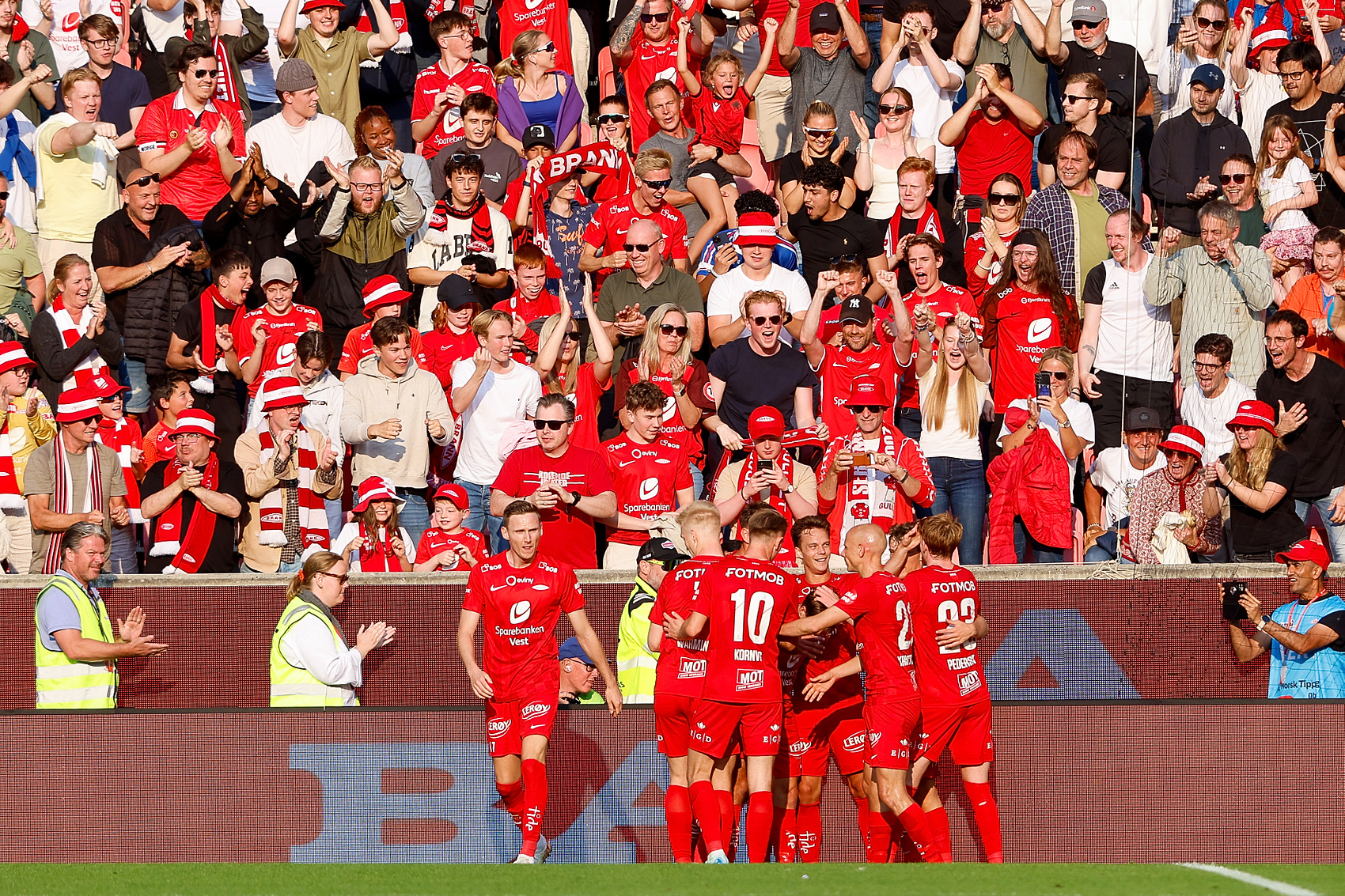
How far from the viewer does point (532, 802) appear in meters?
8.81

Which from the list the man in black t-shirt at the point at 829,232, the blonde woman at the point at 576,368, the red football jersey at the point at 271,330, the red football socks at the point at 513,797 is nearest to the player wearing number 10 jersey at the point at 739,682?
the red football socks at the point at 513,797

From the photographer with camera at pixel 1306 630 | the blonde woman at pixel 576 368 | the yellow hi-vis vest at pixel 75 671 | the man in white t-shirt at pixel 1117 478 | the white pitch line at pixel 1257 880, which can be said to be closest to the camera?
the white pitch line at pixel 1257 880

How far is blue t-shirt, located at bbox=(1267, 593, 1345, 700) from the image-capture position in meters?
9.93

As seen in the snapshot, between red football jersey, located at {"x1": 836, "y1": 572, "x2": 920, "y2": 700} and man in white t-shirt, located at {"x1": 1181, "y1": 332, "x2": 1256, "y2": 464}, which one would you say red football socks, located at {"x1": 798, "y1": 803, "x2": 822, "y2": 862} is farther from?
man in white t-shirt, located at {"x1": 1181, "y1": 332, "x2": 1256, "y2": 464}

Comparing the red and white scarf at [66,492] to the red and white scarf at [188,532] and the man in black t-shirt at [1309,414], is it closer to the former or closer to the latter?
the red and white scarf at [188,532]

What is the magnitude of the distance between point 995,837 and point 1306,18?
26.6 feet

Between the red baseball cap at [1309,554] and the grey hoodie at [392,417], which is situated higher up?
the grey hoodie at [392,417]

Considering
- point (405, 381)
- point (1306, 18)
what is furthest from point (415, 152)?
point (1306, 18)

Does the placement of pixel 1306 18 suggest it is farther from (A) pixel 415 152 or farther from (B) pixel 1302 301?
(A) pixel 415 152

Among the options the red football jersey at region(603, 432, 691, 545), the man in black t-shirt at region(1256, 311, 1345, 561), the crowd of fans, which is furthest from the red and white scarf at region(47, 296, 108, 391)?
the man in black t-shirt at region(1256, 311, 1345, 561)

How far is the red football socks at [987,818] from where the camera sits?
8953 mm

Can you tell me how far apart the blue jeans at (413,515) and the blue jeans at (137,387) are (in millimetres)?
2465

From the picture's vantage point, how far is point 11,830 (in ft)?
30.7

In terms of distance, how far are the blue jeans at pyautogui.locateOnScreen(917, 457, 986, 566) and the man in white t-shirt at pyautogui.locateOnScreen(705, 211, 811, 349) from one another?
59.8 inches
